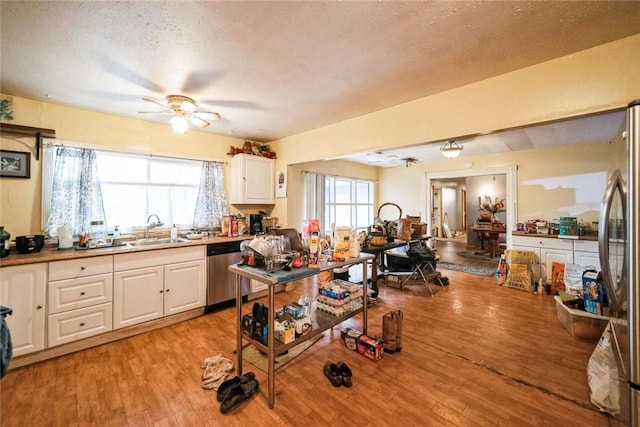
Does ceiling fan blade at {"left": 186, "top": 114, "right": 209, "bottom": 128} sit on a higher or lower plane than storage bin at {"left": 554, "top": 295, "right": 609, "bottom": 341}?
higher

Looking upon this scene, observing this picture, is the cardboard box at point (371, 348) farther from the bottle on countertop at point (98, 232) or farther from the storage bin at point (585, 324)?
the bottle on countertop at point (98, 232)

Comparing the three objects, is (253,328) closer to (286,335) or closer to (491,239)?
(286,335)

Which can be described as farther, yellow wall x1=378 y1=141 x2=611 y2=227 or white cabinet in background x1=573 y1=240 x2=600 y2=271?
yellow wall x1=378 y1=141 x2=611 y2=227

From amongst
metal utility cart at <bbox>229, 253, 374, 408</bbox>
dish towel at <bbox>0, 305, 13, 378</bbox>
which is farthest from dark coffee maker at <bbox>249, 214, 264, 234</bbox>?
dish towel at <bbox>0, 305, 13, 378</bbox>

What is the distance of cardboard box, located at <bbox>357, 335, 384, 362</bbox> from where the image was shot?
2193 mm

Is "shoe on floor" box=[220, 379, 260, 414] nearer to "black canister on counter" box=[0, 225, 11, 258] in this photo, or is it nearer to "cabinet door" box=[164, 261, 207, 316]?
"cabinet door" box=[164, 261, 207, 316]

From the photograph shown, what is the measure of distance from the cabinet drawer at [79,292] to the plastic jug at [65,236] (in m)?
0.48

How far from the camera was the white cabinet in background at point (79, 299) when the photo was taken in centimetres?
221

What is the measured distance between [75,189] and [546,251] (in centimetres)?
679

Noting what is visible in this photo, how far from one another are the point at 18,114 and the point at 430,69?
398cm

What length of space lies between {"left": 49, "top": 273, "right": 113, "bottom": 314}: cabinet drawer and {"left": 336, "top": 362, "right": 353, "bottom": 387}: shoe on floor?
7.85 feet

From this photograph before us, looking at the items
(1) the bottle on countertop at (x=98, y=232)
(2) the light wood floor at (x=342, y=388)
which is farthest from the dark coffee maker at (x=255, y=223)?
(1) the bottle on countertop at (x=98, y=232)

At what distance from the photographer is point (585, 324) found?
2490 mm

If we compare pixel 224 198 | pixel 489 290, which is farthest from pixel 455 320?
pixel 224 198
